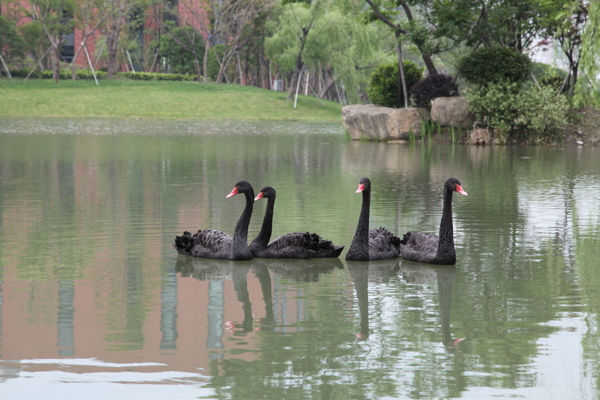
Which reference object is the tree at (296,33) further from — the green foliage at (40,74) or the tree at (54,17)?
the green foliage at (40,74)

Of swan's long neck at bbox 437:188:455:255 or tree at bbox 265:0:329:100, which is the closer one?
swan's long neck at bbox 437:188:455:255

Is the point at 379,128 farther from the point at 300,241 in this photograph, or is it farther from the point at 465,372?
the point at 465,372

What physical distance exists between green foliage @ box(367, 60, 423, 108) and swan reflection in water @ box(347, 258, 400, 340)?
22444 millimetres

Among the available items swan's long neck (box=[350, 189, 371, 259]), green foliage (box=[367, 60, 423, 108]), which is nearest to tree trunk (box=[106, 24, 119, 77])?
green foliage (box=[367, 60, 423, 108])

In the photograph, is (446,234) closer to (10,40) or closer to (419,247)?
(419,247)

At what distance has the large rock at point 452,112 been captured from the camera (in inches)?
1089

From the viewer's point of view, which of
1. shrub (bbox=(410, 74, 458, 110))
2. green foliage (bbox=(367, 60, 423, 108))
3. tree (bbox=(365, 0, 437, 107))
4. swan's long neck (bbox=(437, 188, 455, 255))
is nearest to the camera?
swan's long neck (bbox=(437, 188, 455, 255))

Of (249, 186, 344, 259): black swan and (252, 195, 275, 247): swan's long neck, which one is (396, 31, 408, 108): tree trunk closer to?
(252, 195, 275, 247): swan's long neck

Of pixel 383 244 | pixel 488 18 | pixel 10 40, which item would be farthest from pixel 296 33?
pixel 383 244

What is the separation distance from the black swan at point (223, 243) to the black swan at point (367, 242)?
1114 millimetres

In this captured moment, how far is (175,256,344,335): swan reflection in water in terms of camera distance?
761 centimetres

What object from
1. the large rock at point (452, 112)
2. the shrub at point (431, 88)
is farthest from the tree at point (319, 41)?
the large rock at point (452, 112)

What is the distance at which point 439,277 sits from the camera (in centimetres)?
797

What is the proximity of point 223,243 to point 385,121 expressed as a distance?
2066cm
